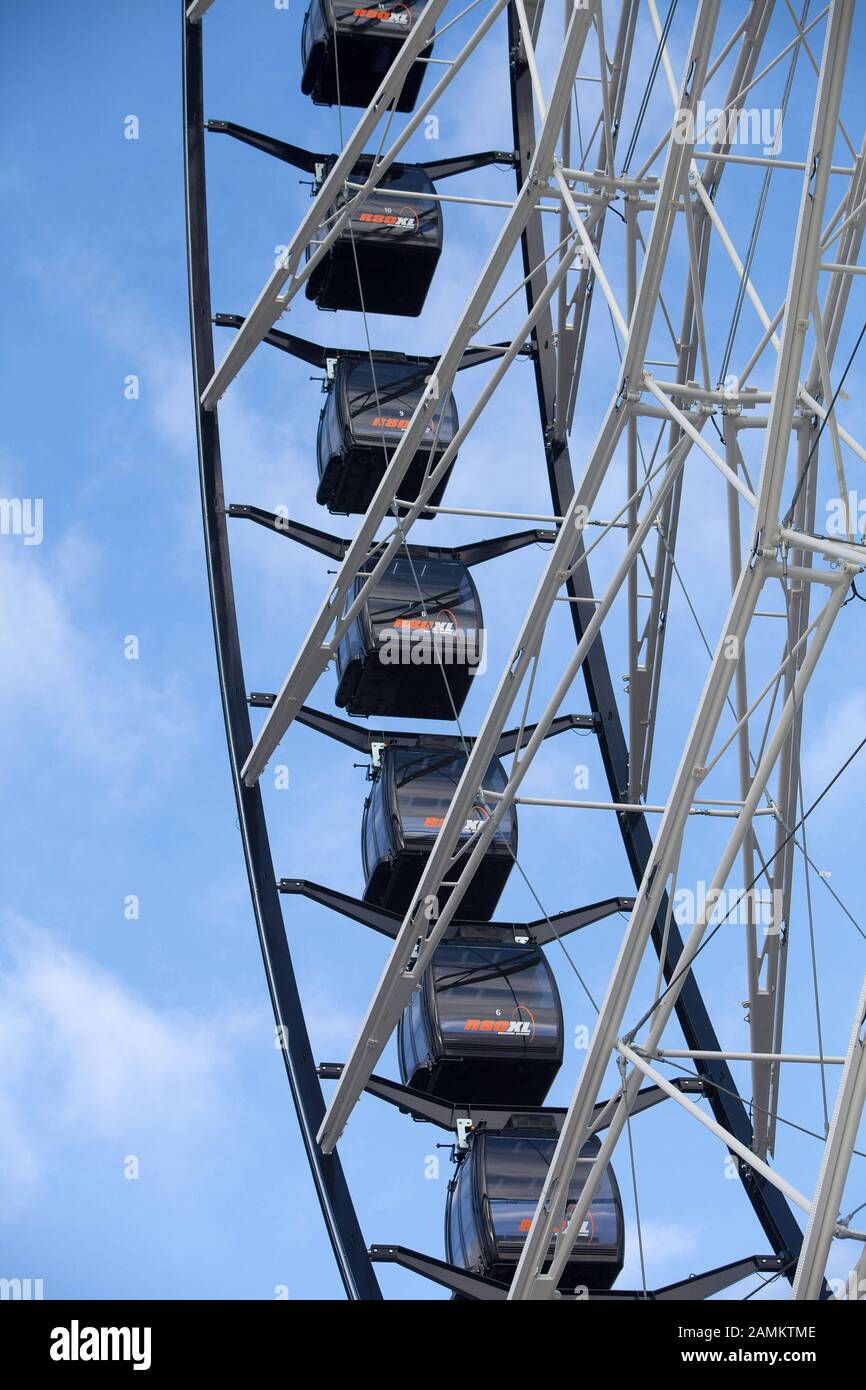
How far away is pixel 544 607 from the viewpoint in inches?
615

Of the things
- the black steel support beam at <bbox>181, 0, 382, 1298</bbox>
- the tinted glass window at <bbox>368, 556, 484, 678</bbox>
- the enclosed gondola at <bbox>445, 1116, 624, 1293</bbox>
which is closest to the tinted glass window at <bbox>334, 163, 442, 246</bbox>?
the black steel support beam at <bbox>181, 0, 382, 1298</bbox>

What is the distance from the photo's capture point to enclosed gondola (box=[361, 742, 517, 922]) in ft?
66.1

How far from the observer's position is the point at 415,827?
2012cm

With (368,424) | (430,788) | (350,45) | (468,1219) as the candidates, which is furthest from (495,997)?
(350,45)

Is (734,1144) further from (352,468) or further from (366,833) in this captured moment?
(352,468)

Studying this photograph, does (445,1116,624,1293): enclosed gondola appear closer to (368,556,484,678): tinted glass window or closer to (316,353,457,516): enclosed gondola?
(368,556,484,678): tinted glass window

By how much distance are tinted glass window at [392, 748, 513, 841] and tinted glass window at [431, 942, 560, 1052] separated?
1733mm

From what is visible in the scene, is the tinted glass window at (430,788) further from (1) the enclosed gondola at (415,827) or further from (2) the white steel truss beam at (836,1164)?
(2) the white steel truss beam at (836,1164)

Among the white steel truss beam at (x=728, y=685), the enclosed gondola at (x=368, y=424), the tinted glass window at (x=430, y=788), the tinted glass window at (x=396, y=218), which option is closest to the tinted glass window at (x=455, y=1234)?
the tinted glass window at (x=430, y=788)

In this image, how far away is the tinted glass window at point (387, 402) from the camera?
22.3 metres

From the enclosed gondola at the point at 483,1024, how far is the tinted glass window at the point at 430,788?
156cm

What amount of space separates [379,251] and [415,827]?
721 cm

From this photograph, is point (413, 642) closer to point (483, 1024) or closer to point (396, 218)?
point (483, 1024)
